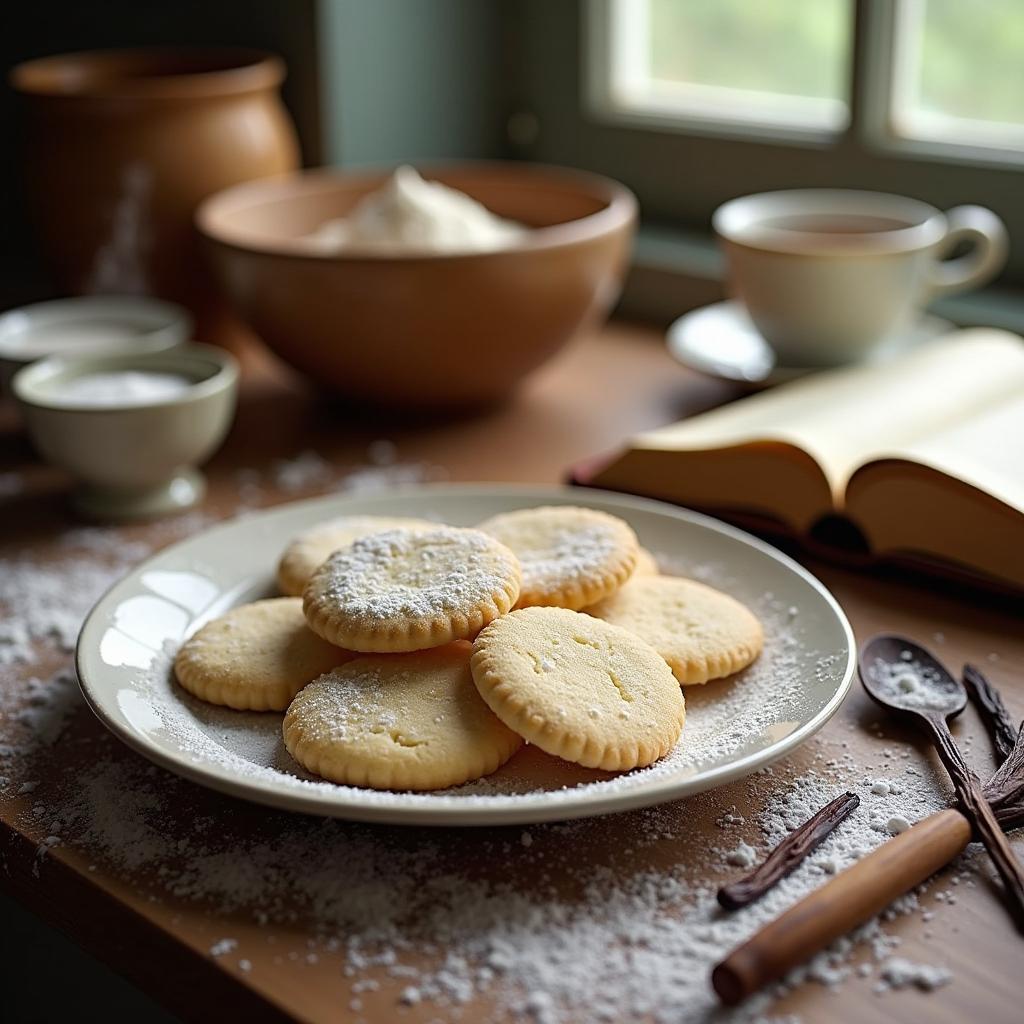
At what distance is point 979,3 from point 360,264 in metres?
0.74

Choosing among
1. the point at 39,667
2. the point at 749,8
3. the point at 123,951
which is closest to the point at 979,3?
the point at 749,8

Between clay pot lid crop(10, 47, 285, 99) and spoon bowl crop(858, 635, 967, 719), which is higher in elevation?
clay pot lid crop(10, 47, 285, 99)

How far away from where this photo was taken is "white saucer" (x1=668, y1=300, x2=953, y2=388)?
1271 millimetres

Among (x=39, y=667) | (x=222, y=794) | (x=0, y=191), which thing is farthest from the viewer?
(x=0, y=191)

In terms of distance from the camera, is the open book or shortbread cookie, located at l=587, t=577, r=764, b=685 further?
the open book

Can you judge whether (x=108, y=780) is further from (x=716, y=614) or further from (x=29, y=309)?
(x=29, y=309)

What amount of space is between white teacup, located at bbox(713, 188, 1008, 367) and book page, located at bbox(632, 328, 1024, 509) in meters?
0.05

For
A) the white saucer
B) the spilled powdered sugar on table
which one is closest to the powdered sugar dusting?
the spilled powdered sugar on table

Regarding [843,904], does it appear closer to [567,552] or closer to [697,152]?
[567,552]

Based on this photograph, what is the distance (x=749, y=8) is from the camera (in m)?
1.62

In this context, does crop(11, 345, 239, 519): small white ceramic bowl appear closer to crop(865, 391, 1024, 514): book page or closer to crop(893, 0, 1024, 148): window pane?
crop(865, 391, 1024, 514): book page

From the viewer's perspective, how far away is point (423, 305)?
122 cm

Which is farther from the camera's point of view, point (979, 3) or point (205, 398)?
point (979, 3)

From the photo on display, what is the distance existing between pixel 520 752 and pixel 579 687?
0.05 m
